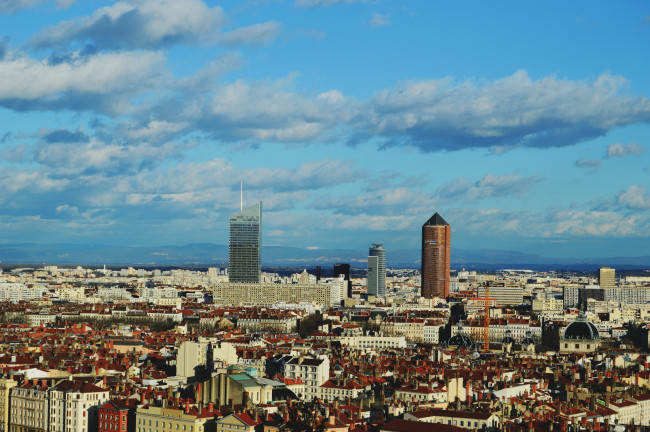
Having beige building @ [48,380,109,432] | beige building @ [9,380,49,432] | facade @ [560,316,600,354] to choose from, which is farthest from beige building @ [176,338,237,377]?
facade @ [560,316,600,354]

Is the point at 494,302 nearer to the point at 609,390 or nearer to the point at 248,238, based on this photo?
the point at 248,238

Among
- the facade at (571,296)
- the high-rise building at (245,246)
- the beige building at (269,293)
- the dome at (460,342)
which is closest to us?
the dome at (460,342)

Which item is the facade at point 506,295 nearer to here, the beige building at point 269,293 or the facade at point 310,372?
the beige building at point 269,293

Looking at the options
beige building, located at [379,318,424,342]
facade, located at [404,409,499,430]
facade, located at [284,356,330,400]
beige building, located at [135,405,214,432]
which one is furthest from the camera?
beige building, located at [379,318,424,342]

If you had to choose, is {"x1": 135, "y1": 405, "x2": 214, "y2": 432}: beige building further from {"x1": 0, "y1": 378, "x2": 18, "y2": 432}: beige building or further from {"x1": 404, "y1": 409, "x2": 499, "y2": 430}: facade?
{"x1": 0, "y1": 378, "x2": 18, "y2": 432}: beige building

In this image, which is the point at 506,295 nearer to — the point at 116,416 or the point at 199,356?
the point at 199,356

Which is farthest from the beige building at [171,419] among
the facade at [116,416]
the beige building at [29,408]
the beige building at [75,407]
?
the beige building at [29,408]

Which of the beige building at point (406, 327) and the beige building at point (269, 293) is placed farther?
the beige building at point (269, 293)
